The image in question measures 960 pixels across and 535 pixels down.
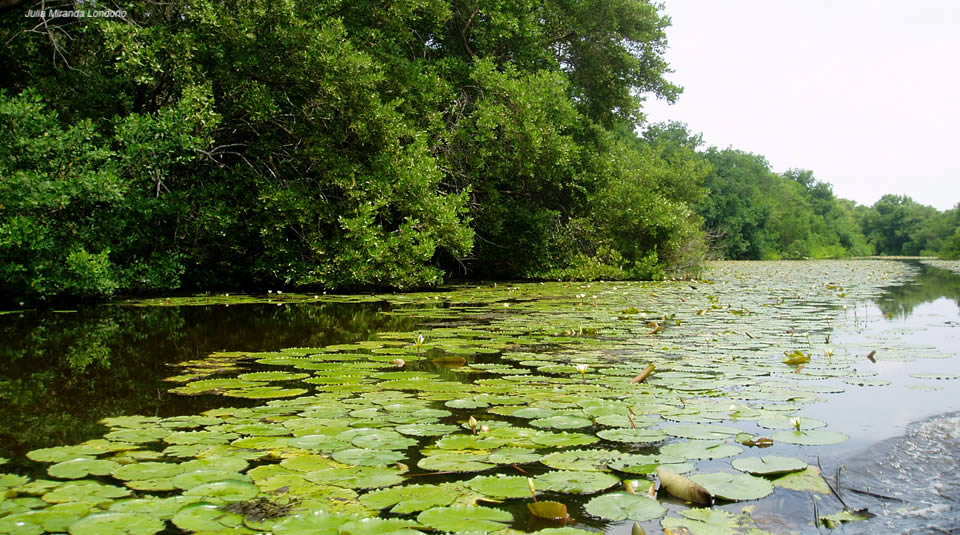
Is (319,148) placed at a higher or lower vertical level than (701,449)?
higher

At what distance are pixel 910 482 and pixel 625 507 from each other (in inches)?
38.9

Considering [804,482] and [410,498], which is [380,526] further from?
[804,482]

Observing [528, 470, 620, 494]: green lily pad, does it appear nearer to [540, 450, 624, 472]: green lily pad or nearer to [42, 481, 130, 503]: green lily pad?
[540, 450, 624, 472]: green lily pad

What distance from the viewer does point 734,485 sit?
5.88ft

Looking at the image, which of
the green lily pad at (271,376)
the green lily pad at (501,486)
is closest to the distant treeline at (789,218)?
the green lily pad at (271,376)

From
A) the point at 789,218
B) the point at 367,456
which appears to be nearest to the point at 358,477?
the point at 367,456

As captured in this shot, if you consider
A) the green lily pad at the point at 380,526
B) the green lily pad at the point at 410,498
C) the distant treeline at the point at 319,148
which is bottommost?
the green lily pad at the point at 410,498

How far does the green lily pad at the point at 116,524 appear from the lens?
149 centimetres

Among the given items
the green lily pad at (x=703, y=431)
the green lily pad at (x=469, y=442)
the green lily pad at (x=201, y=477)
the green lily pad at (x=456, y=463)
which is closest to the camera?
the green lily pad at (x=201, y=477)

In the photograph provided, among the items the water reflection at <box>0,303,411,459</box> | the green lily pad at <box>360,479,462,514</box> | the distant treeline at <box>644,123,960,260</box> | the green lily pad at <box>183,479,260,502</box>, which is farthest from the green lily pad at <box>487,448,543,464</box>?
the distant treeline at <box>644,123,960,260</box>

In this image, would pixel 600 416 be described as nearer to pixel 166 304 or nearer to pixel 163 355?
pixel 163 355

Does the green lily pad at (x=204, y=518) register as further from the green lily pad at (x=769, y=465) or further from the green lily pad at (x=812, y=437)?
the green lily pad at (x=812, y=437)

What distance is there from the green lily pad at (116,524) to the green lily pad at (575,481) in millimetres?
1040

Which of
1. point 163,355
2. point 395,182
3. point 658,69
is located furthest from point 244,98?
point 658,69
